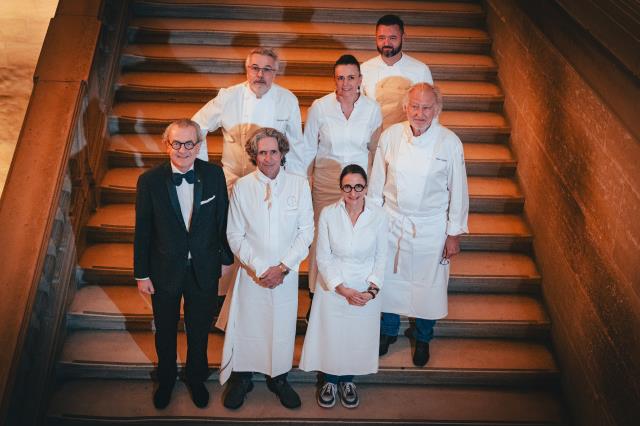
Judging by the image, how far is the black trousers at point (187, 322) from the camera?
4000mm

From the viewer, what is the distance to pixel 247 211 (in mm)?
3947

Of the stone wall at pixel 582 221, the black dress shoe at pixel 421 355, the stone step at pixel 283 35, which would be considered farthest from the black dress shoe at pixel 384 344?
the stone step at pixel 283 35

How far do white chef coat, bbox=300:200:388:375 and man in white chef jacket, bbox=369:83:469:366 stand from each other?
→ 12.2 inches

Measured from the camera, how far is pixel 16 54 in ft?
21.3

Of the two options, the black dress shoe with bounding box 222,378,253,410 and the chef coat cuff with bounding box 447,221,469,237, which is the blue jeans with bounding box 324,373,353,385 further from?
the chef coat cuff with bounding box 447,221,469,237

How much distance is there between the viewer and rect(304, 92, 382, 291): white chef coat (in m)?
4.55

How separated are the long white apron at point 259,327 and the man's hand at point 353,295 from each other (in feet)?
0.94

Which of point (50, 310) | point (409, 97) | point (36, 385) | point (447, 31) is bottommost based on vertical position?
point (36, 385)

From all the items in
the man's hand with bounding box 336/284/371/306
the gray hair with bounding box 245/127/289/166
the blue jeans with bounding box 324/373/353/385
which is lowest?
the blue jeans with bounding box 324/373/353/385

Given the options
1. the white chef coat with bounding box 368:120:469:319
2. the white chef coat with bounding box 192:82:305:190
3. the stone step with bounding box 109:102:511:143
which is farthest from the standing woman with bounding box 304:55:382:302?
the stone step with bounding box 109:102:511:143

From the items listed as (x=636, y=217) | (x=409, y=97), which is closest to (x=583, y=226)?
(x=636, y=217)

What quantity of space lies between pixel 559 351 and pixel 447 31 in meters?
3.25

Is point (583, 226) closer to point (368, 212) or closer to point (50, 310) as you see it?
point (368, 212)

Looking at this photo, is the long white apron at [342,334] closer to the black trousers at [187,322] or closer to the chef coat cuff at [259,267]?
the chef coat cuff at [259,267]
